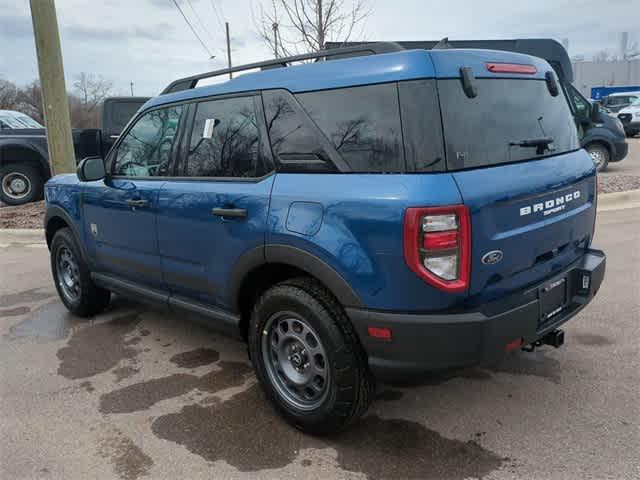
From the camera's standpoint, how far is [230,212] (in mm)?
2943

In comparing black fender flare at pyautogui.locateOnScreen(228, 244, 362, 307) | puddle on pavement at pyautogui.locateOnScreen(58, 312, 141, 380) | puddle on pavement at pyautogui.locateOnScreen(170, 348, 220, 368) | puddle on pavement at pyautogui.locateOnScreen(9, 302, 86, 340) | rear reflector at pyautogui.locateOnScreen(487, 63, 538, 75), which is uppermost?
rear reflector at pyautogui.locateOnScreen(487, 63, 538, 75)

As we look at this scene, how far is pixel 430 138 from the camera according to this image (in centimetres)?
230

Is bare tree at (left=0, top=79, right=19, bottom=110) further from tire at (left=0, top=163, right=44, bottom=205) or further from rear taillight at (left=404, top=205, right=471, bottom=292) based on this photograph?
rear taillight at (left=404, top=205, right=471, bottom=292)

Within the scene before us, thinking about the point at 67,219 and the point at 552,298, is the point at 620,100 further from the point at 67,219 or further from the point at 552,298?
the point at 67,219

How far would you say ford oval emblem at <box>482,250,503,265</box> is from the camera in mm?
2318

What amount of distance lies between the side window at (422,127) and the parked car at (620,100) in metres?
25.3

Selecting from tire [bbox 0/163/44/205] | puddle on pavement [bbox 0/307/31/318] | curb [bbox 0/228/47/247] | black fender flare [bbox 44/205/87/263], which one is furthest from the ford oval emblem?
tire [bbox 0/163/44/205]

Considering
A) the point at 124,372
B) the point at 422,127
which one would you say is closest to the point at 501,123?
the point at 422,127

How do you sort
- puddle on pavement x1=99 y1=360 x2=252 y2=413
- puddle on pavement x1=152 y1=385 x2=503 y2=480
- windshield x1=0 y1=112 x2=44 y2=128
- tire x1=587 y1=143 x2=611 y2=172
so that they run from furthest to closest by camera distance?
tire x1=587 y1=143 x2=611 y2=172
windshield x1=0 y1=112 x2=44 y2=128
puddle on pavement x1=99 y1=360 x2=252 y2=413
puddle on pavement x1=152 y1=385 x2=503 y2=480

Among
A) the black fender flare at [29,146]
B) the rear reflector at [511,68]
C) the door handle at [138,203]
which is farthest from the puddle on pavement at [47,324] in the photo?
the black fender flare at [29,146]

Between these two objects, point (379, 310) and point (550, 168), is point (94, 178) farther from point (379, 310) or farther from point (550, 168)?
point (550, 168)

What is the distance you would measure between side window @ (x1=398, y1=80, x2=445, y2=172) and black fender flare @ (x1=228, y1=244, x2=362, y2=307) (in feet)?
1.98

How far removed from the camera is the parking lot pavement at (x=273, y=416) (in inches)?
102

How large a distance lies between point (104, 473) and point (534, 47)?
10.3 meters
